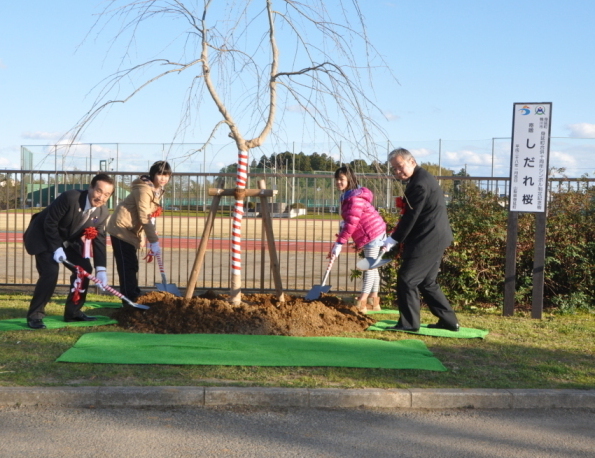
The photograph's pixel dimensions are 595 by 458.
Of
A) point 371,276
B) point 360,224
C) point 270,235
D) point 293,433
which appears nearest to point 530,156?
point 360,224

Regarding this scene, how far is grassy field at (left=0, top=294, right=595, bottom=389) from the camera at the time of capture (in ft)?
17.6

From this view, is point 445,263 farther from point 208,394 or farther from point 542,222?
point 208,394

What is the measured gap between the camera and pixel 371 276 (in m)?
8.30

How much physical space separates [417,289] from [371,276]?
118 cm

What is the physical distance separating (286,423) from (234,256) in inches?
123

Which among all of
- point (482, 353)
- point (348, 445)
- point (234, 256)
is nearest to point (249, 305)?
point (234, 256)

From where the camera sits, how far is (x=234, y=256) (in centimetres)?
760

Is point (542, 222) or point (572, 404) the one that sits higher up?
point (542, 222)

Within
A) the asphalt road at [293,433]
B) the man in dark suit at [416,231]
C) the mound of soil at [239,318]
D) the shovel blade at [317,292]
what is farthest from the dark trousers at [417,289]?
the asphalt road at [293,433]

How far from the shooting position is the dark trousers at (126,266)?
7988mm

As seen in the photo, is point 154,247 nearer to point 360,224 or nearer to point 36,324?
point 36,324

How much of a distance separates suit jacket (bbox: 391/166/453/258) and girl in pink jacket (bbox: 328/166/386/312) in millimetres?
906

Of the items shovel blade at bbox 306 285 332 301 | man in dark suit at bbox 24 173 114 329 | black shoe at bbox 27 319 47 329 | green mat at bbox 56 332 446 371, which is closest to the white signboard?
shovel blade at bbox 306 285 332 301

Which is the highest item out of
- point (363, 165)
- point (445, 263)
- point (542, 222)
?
point (363, 165)
